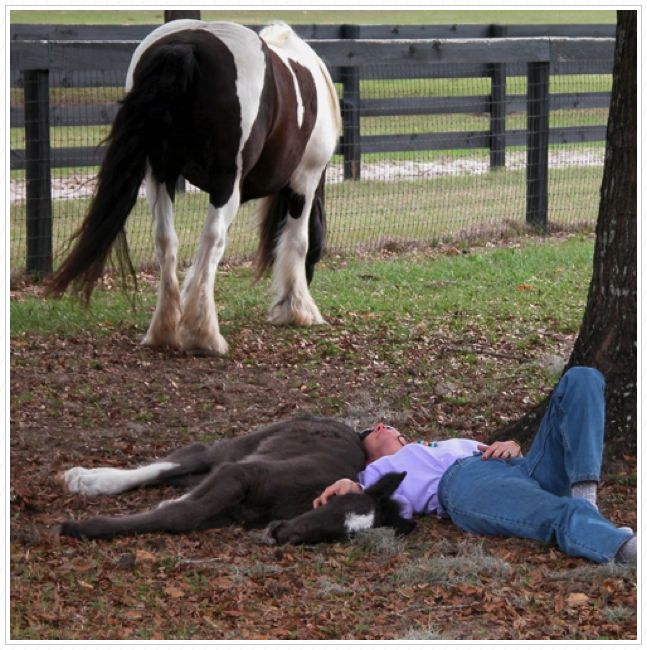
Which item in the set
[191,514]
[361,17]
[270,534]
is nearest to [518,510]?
[270,534]

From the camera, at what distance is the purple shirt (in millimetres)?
4125

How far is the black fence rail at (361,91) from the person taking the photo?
28.9 ft

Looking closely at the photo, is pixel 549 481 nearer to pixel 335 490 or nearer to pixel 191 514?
pixel 335 490

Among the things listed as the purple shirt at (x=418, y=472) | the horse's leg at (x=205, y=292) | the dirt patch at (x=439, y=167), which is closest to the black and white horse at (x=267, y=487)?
the purple shirt at (x=418, y=472)

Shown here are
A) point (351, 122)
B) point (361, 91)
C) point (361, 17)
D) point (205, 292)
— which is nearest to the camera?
point (205, 292)

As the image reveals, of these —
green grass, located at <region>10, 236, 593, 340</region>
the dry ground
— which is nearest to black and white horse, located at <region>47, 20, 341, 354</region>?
green grass, located at <region>10, 236, 593, 340</region>

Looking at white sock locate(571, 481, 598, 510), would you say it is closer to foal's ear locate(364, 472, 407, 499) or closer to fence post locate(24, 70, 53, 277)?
foal's ear locate(364, 472, 407, 499)

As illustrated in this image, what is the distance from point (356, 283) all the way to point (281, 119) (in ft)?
8.03

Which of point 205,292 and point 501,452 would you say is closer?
point 501,452

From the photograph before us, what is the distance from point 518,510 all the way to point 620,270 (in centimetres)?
141

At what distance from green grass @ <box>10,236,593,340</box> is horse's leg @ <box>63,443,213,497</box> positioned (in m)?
2.56

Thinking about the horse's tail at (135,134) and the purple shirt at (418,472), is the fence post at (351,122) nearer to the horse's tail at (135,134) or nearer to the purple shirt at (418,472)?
the horse's tail at (135,134)

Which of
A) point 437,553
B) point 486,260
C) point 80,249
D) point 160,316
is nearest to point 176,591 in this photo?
point 437,553

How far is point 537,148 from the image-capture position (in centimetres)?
1222
